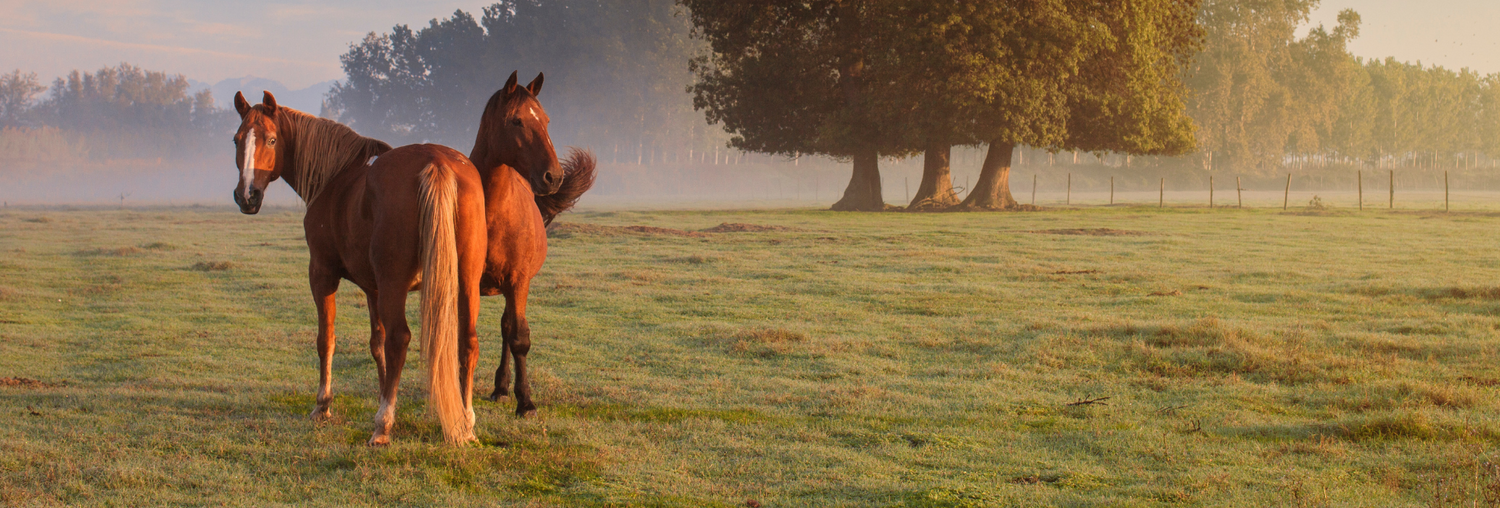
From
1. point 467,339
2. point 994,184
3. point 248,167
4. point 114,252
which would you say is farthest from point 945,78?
point 248,167

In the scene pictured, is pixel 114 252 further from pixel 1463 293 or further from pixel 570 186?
pixel 1463 293

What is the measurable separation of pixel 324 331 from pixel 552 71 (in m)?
88.9

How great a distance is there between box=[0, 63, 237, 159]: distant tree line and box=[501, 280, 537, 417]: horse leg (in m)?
127

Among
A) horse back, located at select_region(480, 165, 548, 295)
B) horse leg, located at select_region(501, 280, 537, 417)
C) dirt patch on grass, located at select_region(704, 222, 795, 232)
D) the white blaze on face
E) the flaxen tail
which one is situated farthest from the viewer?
dirt patch on grass, located at select_region(704, 222, 795, 232)

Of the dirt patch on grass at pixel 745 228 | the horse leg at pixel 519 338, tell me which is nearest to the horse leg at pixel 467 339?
the horse leg at pixel 519 338

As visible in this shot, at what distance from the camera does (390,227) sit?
5293mm

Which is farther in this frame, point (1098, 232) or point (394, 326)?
point (1098, 232)

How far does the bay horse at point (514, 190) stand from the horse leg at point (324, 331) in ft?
3.04

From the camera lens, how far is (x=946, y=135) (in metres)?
36.0

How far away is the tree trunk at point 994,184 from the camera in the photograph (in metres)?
39.1

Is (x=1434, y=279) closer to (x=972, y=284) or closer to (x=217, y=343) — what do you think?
(x=972, y=284)

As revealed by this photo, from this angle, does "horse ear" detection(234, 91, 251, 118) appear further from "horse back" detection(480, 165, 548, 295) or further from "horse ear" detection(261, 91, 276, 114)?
"horse back" detection(480, 165, 548, 295)

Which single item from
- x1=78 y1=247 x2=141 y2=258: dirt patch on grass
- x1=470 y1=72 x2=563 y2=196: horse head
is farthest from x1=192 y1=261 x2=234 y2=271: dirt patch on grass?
x1=470 y1=72 x2=563 y2=196: horse head

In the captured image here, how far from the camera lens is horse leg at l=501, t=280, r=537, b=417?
20.6 feet
